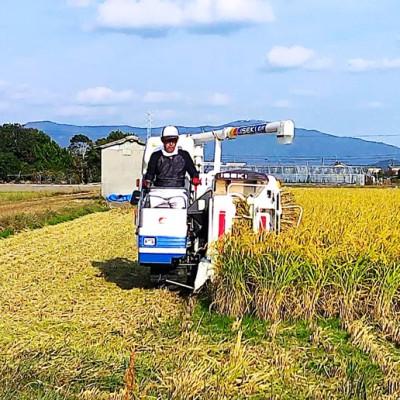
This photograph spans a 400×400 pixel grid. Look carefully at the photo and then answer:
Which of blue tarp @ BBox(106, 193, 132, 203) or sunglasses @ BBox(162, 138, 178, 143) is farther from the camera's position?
blue tarp @ BBox(106, 193, 132, 203)

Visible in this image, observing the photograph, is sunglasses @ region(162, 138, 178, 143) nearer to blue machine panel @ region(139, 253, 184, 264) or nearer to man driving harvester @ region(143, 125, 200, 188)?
man driving harvester @ region(143, 125, 200, 188)

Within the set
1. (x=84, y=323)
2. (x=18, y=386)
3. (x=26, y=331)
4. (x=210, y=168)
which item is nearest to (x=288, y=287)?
(x=84, y=323)

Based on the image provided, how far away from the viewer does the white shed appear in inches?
1401

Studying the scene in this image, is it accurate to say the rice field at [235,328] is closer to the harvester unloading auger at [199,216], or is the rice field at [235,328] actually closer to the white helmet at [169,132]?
the harvester unloading auger at [199,216]

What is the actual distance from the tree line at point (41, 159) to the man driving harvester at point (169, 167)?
61.4 meters

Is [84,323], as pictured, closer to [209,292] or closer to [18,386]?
[209,292]

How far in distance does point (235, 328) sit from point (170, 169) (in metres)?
3.24

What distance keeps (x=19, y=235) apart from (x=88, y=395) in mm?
13824

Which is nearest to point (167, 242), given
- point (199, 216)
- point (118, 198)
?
point (199, 216)

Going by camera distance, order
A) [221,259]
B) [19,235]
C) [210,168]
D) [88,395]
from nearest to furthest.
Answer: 1. [88,395]
2. [221,259]
3. [210,168]
4. [19,235]

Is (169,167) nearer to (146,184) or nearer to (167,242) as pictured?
(146,184)

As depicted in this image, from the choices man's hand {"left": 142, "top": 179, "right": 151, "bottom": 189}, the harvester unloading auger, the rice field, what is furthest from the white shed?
man's hand {"left": 142, "top": 179, "right": 151, "bottom": 189}

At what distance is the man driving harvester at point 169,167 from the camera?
1027 cm

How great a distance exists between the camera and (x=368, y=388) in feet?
18.6
